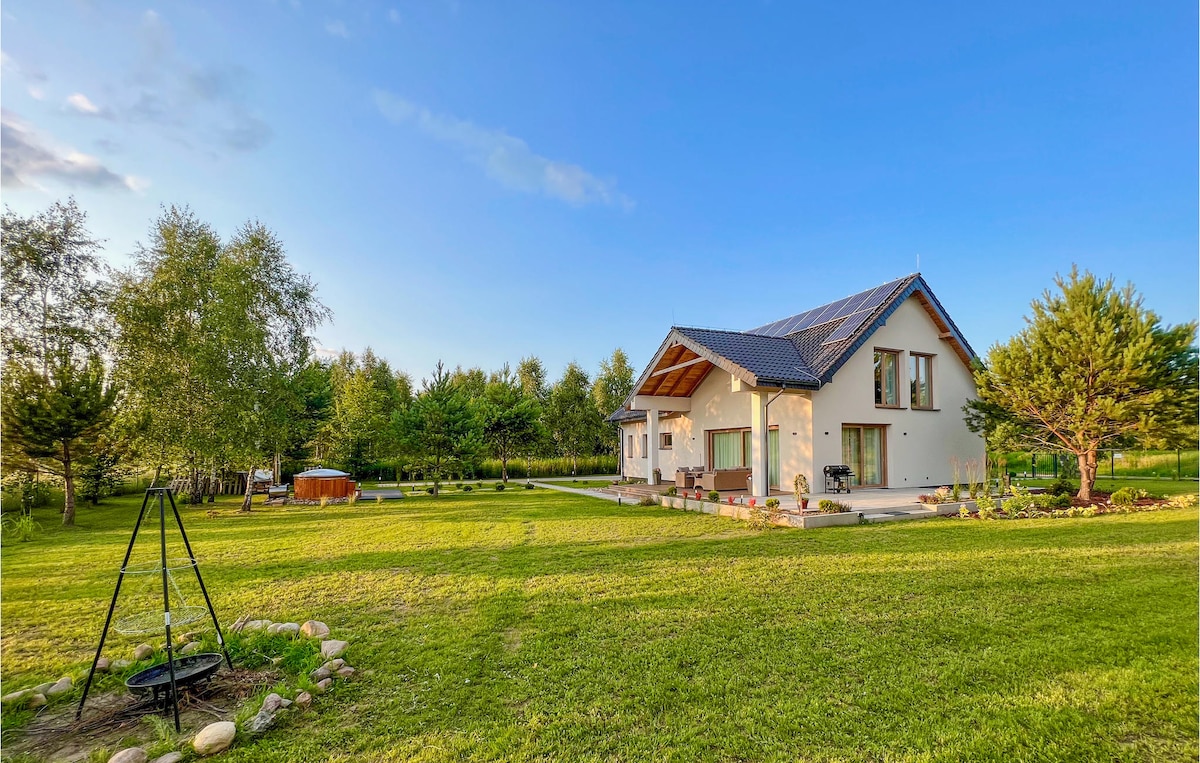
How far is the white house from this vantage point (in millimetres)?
14172

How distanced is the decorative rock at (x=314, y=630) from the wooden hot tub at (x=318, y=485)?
46.4ft

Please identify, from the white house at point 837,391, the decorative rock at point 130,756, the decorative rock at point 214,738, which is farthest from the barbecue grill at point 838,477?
the decorative rock at point 130,756

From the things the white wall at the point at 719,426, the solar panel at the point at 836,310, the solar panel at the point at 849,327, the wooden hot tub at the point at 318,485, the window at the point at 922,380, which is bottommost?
the wooden hot tub at the point at 318,485

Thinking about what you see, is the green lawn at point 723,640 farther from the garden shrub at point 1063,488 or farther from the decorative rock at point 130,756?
the garden shrub at point 1063,488

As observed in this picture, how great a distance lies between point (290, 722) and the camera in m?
3.44

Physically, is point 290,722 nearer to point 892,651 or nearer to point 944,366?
point 892,651

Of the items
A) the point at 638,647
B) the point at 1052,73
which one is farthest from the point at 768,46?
the point at 638,647

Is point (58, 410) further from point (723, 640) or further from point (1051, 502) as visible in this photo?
point (1051, 502)

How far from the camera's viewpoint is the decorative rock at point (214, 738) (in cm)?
309

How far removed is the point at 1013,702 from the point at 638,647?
2599 mm

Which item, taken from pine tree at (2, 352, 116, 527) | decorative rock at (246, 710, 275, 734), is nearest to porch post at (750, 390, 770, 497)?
decorative rock at (246, 710, 275, 734)

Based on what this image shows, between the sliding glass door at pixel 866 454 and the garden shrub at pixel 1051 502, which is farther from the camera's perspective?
the sliding glass door at pixel 866 454

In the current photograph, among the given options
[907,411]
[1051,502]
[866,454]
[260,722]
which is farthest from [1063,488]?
[260,722]

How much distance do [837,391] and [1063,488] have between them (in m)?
5.93
